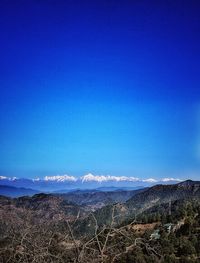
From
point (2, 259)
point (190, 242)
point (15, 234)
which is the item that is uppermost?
point (15, 234)

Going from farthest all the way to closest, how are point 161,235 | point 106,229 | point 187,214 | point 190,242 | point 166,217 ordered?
point 166,217, point 187,214, point 161,235, point 190,242, point 106,229

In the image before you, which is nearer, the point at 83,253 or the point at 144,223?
the point at 83,253

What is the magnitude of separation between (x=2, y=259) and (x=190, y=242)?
99.0m

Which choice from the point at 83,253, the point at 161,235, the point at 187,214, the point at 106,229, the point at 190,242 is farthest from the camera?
Result: the point at 187,214

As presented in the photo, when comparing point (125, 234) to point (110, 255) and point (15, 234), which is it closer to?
point (110, 255)

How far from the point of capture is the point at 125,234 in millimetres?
9172

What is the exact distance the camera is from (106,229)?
384 inches

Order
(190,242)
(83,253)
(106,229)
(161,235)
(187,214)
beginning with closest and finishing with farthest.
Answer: (83,253) < (106,229) < (190,242) < (161,235) < (187,214)

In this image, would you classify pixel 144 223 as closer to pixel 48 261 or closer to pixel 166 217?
pixel 166 217

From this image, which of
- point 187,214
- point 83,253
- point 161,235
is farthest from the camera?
point 187,214

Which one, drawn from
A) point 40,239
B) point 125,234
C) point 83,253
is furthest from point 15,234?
point 125,234

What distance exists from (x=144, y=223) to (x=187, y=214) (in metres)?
21.9

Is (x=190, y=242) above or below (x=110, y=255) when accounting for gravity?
below

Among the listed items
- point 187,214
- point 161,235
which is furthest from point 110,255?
point 187,214
